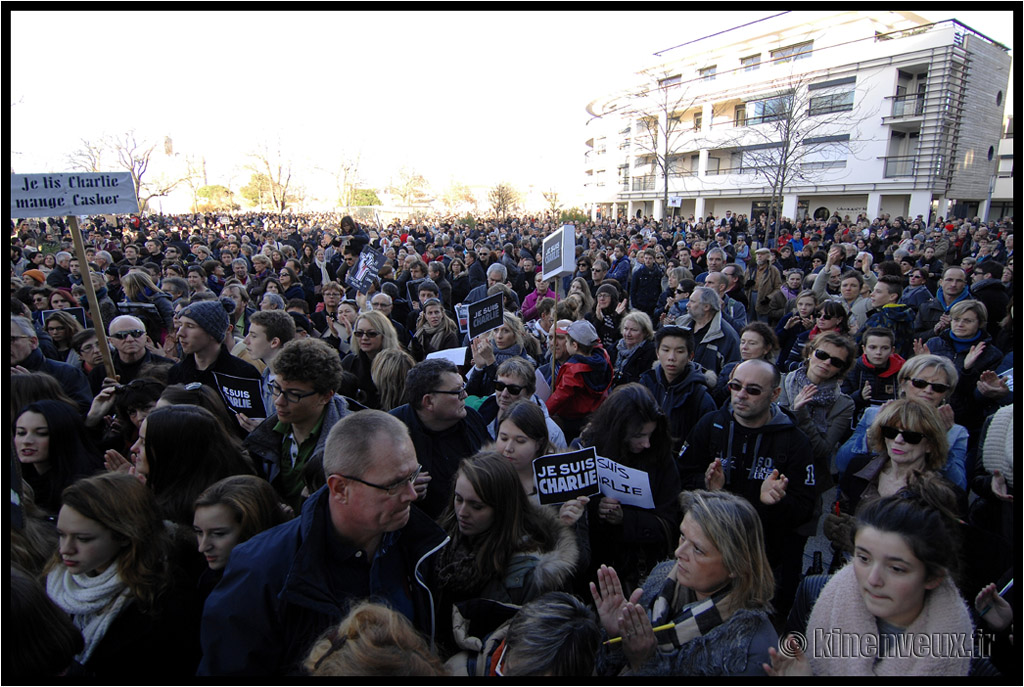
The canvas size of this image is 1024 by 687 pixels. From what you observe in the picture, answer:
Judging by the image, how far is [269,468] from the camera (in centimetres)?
309

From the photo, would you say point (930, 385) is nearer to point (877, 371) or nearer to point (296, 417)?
point (877, 371)

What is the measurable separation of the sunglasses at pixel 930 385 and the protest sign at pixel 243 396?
4285mm

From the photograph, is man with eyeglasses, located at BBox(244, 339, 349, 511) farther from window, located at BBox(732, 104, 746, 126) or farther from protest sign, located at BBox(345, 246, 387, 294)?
window, located at BBox(732, 104, 746, 126)

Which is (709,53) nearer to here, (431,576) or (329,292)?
(329,292)

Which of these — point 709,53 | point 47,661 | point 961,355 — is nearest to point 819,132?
point 709,53

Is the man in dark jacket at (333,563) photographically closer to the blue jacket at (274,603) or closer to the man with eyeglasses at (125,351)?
the blue jacket at (274,603)

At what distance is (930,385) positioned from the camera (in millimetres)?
3533

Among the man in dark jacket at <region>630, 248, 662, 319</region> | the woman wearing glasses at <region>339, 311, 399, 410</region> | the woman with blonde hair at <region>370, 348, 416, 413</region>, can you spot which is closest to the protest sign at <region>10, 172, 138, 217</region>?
the woman wearing glasses at <region>339, 311, 399, 410</region>

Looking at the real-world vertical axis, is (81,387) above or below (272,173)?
below

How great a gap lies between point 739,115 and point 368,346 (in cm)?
4507

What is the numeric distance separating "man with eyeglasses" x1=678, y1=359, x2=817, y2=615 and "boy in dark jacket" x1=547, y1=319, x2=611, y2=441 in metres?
1.15

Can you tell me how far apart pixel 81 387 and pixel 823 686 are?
5059 millimetres

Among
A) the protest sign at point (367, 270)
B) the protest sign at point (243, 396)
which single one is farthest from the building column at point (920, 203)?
the protest sign at point (243, 396)

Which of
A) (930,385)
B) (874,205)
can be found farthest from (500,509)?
(874,205)
